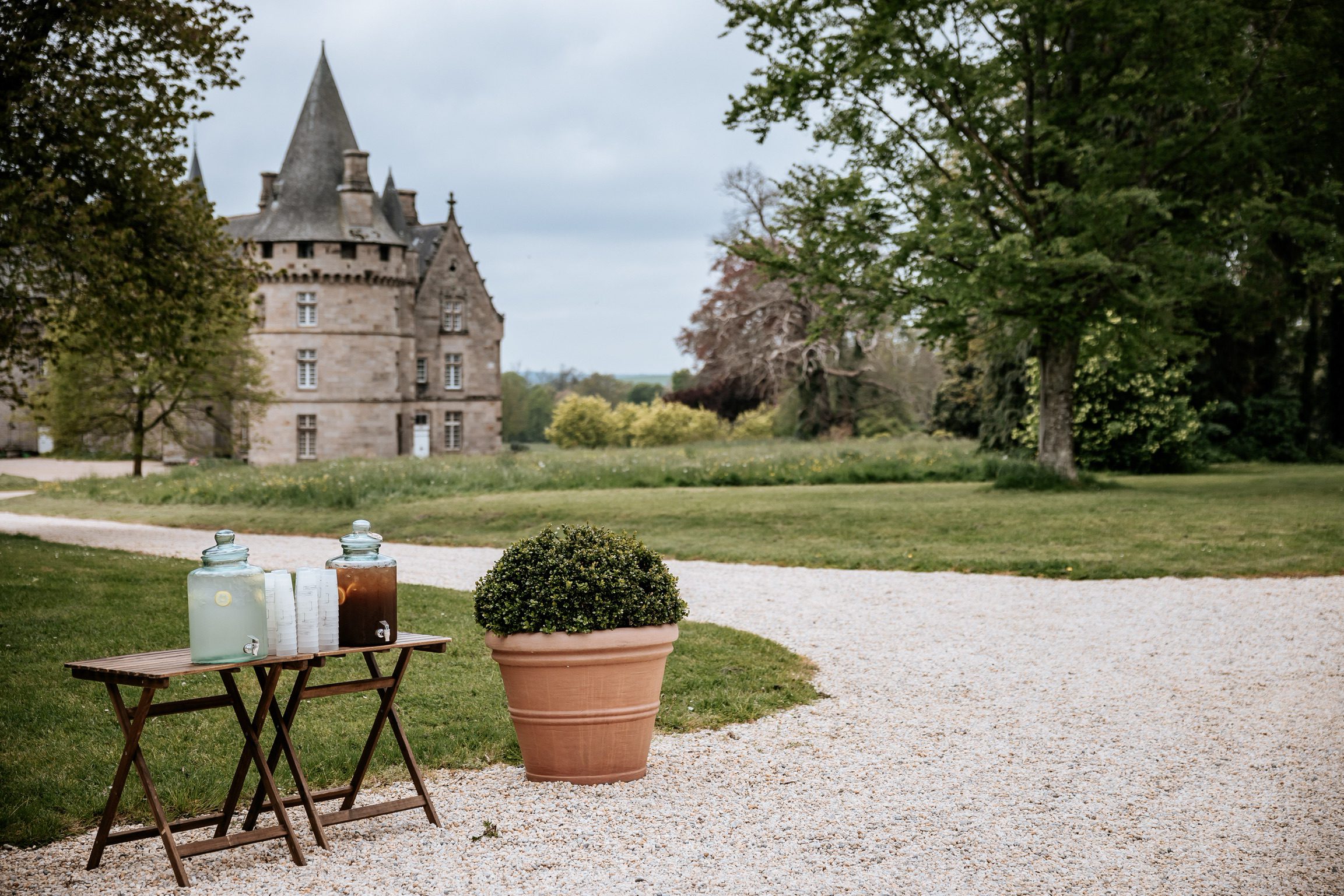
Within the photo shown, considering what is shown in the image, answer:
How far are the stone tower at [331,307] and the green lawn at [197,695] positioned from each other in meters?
32.4

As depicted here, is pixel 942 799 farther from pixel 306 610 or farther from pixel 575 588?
pixel 306 610

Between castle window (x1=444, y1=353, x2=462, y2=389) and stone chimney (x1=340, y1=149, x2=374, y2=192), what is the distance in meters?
8.10

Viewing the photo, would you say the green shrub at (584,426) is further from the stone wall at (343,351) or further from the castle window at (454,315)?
the stone wall at (343,351)

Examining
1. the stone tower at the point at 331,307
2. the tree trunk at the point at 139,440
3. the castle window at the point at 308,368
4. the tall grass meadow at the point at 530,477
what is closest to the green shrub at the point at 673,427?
the stone tower at the point at 331,307

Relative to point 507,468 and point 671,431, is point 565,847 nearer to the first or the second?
point 507,468

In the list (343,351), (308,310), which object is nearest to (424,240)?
(308,310)

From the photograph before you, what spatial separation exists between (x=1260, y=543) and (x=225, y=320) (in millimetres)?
16042

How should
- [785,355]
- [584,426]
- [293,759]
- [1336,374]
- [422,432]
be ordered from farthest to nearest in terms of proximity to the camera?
[584,426], [422,432], [785,355], [1336,374], [293,759]

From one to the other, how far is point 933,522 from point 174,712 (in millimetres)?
12712

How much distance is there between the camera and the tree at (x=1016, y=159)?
55.5ft

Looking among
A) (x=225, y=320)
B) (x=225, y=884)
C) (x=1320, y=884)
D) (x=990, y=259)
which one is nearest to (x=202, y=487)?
(x=225, y=320)

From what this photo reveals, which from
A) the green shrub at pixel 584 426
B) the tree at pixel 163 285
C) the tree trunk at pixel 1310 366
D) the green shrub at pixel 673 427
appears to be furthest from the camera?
the green shrub at pixel 584 426

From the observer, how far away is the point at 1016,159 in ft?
60.4

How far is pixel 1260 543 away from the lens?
1305cm
